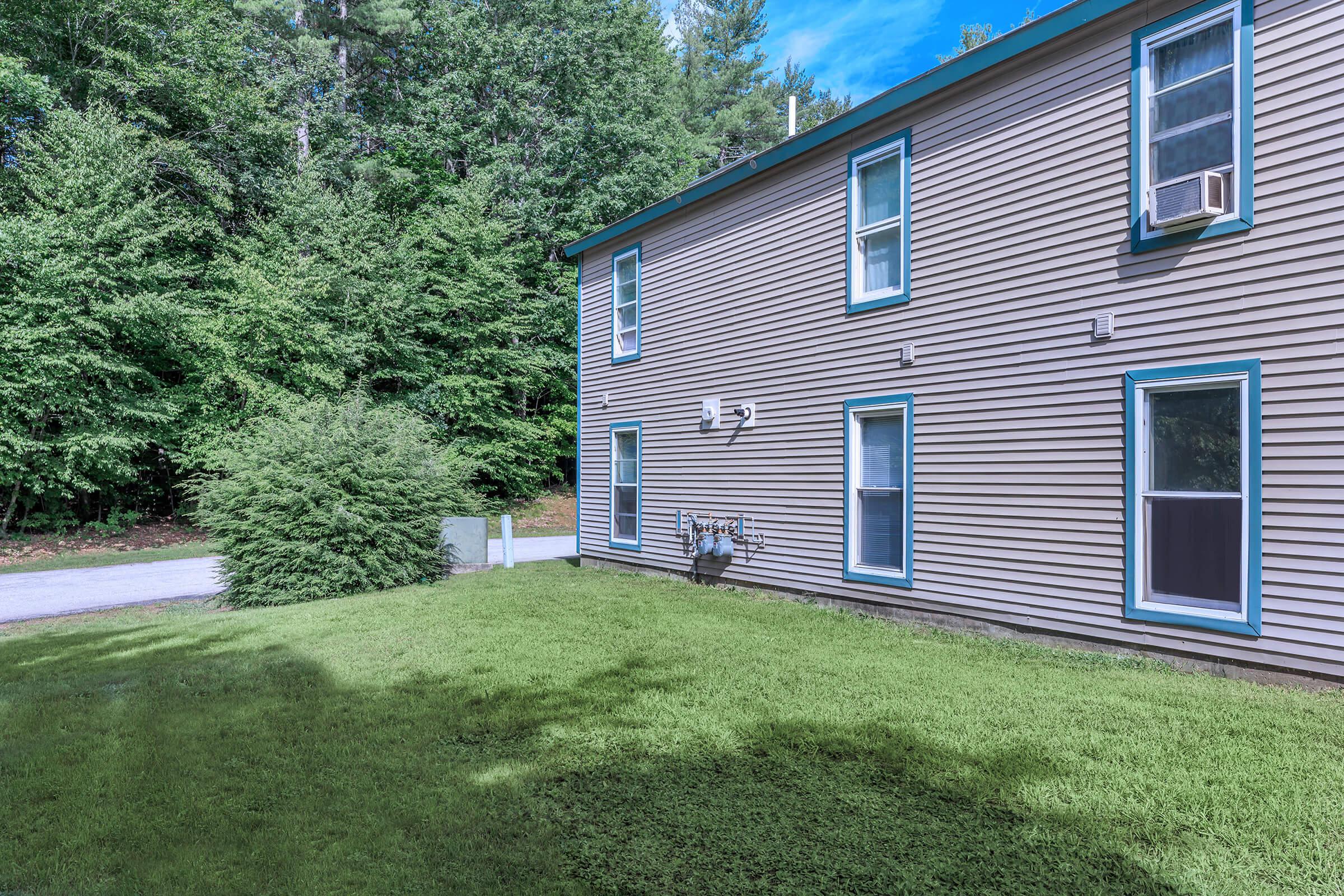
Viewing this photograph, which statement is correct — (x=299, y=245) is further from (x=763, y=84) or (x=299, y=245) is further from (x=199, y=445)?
(x=763, y=84)

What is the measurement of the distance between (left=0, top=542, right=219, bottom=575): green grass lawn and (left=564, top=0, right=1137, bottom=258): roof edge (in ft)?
35.0

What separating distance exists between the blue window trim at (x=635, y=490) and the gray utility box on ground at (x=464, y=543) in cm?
201

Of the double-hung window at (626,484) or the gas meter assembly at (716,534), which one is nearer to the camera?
the gas meter assembly at (716,534)

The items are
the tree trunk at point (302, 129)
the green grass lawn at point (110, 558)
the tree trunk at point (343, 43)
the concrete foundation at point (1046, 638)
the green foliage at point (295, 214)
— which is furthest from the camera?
the tree trunk at point (343, 43)

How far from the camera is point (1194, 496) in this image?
534cm

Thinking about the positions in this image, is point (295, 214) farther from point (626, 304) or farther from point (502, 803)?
point (502, 803)

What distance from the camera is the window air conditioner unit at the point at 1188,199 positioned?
5.23m

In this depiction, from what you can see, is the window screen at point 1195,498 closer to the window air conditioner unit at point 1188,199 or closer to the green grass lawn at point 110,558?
the window air conditioner unit at point 1188,199

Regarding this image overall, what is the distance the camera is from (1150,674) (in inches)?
205

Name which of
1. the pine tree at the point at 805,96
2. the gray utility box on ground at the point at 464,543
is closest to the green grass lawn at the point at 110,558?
the gray utility box on ground at the point at 464,543

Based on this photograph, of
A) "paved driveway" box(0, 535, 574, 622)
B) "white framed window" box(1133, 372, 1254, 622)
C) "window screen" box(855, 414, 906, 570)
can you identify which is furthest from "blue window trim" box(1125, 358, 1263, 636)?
"paved driveway" box(0, 535, 574, 622)

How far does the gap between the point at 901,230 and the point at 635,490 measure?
18.3ft

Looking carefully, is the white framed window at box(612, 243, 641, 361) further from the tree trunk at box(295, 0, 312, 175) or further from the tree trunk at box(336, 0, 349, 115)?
the tree trunk at box(336, 0, 349, 115)

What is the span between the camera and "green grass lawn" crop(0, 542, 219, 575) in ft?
45.0
